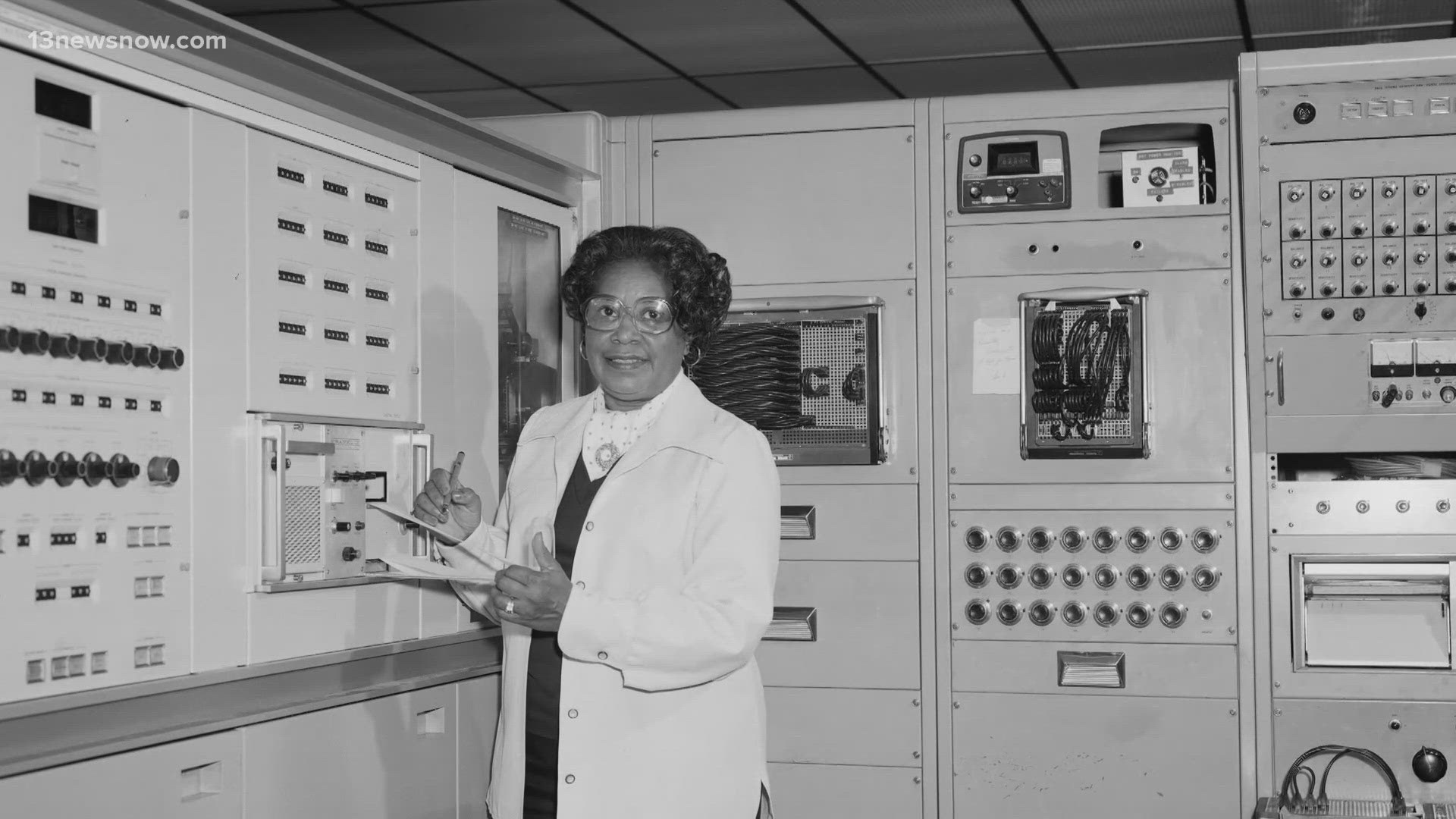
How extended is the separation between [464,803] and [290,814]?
0.66 m

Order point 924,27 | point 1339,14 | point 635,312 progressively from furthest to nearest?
point 924,27, point 1339,14, point 635,312

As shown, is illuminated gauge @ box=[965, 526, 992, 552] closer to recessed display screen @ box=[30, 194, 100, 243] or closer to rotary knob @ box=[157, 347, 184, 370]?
rotary knob @ box=[157, 347, 184, 370]

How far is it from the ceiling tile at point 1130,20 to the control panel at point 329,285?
173 inches

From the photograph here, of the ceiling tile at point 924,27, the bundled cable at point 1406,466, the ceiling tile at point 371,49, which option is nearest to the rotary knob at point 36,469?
the bundled cable at point 1406,466

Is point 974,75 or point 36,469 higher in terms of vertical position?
point 974,75

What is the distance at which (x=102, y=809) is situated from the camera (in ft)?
7.66

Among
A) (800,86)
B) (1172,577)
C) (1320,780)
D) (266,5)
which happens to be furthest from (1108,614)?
(800,86)

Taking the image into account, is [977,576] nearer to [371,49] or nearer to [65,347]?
[65,347]

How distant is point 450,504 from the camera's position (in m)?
2.66

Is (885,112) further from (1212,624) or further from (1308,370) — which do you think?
(1212,624)

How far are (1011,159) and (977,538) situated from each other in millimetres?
998

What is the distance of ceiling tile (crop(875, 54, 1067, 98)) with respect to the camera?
25.4 feet

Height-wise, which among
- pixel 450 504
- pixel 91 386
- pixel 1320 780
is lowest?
pixel 1320 780

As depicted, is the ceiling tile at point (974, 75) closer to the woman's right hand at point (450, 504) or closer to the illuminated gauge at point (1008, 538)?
the illuminated gauge at point (1008, 538)
